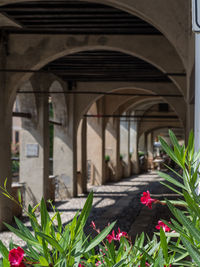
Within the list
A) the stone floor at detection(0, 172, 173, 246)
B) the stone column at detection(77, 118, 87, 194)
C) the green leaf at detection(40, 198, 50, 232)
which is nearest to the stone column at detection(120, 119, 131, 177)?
the stone floor at detection(0, 172, 173, 246)

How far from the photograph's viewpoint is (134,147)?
26.4 metres

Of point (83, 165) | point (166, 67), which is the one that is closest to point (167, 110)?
point (83, 165)

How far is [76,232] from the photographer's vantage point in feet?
4.22

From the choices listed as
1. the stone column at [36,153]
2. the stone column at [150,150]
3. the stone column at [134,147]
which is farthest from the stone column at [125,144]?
the stone column at [36,153]

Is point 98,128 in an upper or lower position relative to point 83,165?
upper

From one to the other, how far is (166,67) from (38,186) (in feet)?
15.9

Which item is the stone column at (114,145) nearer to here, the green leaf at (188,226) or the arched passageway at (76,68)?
the arched passageway at (76,68)

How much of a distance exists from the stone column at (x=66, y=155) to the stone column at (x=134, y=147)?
38.7 feet

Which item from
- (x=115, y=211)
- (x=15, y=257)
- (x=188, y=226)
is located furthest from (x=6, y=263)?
(x=115, y=211)

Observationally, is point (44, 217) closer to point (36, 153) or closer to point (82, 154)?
point (36, 153)

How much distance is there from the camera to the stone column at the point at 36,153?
11758mm

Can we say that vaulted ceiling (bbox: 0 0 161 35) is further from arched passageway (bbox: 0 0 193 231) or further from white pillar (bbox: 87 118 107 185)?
white pillar (bbox: 87 118 107 185)

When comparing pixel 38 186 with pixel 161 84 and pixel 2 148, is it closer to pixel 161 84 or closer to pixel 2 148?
pixel 2 148

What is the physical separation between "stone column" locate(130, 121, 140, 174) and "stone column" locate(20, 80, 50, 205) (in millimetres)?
14381
